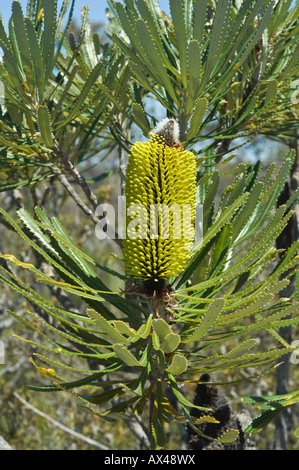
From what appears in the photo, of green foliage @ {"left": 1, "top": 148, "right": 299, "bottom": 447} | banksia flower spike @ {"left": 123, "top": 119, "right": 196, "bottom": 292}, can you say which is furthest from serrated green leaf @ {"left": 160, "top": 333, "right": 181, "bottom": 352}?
banksia flower spike @ {"left": 123, "top": 119, "right": 196, "bottom": 292}

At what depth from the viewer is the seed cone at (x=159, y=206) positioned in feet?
2.82

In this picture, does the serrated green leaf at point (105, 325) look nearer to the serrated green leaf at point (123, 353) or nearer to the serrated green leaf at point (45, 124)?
the serrated green leaf at point (123, 353)

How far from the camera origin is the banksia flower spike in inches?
33.9

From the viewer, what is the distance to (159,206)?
86 centimetres

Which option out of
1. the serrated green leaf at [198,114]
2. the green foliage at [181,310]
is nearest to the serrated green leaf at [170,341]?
the green foliage at [181,310]

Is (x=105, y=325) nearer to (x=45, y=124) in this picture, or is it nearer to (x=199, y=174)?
(x=45, y=124)

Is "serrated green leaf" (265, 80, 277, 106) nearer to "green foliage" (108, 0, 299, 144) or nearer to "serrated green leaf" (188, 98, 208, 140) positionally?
"green foliage" (108, 0, 299, 144)

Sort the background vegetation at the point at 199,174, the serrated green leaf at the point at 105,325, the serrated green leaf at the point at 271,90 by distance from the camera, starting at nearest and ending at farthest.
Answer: the serrated green leaf at the point at 105,325
the background vegetation at the point at 199,174
the serrated green leaf at the point at 271,90

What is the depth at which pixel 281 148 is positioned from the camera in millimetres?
6672

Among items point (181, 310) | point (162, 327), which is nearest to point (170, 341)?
point (162, 327)

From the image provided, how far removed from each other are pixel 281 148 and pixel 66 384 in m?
6.32

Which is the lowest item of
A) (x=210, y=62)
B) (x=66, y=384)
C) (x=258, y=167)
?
(x=66, y=384)
